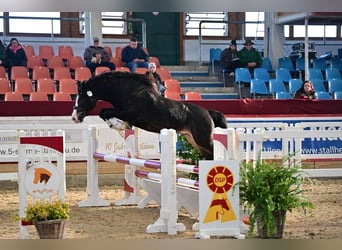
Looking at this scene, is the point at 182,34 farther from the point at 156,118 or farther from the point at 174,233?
the point at 174,233

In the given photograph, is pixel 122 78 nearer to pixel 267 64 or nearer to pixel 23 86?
pixel 23 86

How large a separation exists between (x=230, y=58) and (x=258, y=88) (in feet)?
4.40

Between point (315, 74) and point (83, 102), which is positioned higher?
point (315, 74)

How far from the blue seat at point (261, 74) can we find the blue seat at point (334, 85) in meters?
1.32

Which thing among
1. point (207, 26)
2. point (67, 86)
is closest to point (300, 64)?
point (207, 26)

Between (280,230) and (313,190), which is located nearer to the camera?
(280,230)

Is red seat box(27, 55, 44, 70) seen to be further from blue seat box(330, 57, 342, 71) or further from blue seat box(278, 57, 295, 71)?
blue seat box(330, 57, 342, 71)

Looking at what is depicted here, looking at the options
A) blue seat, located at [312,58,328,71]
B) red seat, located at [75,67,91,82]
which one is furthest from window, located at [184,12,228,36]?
red seat, located at [75,67,91,82]

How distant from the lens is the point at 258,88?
1312 cm

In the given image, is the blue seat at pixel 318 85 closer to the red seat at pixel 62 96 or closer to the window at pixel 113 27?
the window at pixel 113 27

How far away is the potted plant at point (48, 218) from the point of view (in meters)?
4.20

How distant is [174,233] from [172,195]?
0.32 metres
